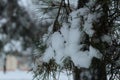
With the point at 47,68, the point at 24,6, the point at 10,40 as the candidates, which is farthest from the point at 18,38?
the point at 47,68

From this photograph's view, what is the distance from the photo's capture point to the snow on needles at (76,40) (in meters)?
1.86

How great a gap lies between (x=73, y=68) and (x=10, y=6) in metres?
8.52

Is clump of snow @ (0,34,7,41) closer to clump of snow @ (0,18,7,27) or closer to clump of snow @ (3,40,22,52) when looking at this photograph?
clump of snow @ (3,40,22,52)

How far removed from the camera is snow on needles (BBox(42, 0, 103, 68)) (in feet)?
6.09

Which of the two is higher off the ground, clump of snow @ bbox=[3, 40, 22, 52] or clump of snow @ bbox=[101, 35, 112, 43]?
clump of snow @ bbox=[3, 40, 22, 52]

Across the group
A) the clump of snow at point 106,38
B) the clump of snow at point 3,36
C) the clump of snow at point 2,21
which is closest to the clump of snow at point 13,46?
the clump of snow at point 3,36

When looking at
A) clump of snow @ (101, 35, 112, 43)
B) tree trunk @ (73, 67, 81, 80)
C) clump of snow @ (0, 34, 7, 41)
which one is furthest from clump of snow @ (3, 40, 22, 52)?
clump of snow @ (101, 35, 112, 43)

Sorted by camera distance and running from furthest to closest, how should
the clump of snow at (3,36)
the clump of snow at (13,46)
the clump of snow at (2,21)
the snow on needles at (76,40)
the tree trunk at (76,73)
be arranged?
1. the clump of snow at (13,46)
2. the clump of snow at (3,36)
3. the clump of snow at (2,21)
4. the tree trunk at (76,73)
5. the snow on needles at (76,40)

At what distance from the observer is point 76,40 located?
6.16 feet

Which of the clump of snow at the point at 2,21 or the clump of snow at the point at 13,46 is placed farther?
the clump of snow at the point at 13,46

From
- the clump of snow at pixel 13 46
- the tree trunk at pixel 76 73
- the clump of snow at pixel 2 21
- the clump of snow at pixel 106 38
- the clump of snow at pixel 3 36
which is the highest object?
the clump of snow at pixel 2 21

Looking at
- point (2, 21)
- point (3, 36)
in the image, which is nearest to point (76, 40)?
point (2, 21)

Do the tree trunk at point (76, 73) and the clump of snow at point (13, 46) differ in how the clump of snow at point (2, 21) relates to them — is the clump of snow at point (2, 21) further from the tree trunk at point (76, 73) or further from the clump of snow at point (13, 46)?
the tree trunk at point (76, 73)

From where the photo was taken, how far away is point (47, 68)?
2.08 metres
